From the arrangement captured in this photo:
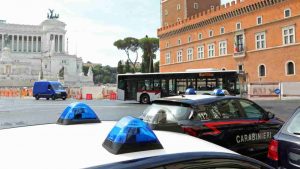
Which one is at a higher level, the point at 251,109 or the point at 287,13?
the point at 287,13

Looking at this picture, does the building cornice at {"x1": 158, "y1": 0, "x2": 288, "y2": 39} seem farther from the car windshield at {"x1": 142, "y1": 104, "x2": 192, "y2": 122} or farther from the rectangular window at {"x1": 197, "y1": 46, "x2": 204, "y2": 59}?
the car windshield at {"x1": 142, "y1": 104, "x2": 192, "y2": 122}

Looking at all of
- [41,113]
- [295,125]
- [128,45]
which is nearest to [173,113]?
[295,125]

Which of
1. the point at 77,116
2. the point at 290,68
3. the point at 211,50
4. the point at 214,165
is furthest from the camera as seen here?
the point at 211,50

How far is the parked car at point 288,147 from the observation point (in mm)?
3830

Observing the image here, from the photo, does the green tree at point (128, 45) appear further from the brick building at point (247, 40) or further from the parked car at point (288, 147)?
the parked car at point (288, 147)

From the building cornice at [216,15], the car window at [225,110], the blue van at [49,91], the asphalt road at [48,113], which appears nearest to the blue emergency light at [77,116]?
the car window at [225,110]

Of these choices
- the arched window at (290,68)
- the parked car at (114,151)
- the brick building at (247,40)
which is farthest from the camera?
the brick building at (247,40)

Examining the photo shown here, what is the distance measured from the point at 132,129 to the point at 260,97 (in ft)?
121

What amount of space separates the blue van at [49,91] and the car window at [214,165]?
118 ft

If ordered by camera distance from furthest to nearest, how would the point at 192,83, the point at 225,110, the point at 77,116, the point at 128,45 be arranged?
the point at 128,45 → the point at 192,83 → the point at 225,110 → the point at 77,116

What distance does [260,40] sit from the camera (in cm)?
4250

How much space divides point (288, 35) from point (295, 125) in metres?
37.7

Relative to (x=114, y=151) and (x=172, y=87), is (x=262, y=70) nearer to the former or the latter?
(x=172, y=87)

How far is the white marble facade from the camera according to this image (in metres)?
87.3
